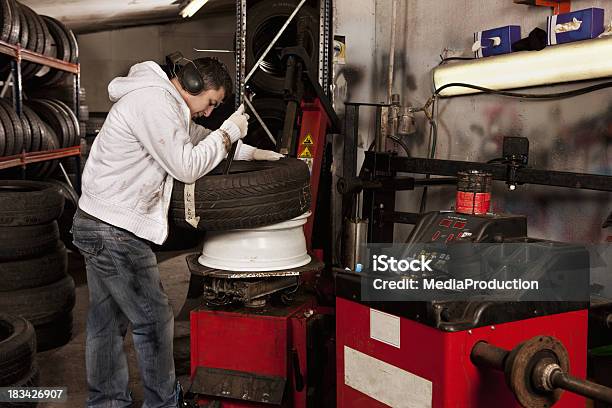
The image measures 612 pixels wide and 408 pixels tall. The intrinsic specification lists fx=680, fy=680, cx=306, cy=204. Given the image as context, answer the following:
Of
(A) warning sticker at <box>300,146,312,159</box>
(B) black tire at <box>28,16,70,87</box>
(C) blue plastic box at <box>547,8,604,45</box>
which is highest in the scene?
(B) black tire at <box>28,16,70,87</box>

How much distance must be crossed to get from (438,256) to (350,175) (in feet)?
5.06

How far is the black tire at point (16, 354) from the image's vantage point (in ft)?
8.75

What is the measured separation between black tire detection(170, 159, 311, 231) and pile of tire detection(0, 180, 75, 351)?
1.50 m

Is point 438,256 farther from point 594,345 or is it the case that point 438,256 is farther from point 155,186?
point 155,186

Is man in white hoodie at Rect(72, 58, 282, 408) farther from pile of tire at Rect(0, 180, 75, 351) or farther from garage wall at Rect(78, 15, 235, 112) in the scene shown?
garage wall at Rect(78, 15, 235, 112)

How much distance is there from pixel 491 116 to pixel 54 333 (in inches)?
101

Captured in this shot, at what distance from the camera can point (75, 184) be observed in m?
6.87

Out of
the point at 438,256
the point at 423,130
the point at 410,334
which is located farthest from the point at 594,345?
the point at 423,130

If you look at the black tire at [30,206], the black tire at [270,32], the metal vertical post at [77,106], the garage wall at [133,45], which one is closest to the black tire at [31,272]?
the black tire at [30,206]

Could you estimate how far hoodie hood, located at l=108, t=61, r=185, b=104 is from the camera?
2.41 metres

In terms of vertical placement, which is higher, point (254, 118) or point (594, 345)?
point (254, 118)

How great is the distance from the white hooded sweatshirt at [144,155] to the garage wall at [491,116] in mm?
1386

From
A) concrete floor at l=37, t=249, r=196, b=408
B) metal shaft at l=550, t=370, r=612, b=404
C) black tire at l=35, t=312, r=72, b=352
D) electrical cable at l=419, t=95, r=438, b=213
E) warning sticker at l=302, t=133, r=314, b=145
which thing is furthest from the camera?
warning sticker at l=302, t=133, r=314, b=145

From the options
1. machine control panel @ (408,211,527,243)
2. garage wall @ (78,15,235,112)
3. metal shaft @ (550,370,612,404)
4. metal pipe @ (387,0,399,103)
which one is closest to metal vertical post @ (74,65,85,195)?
garage wall @ (78,15,235,112)
